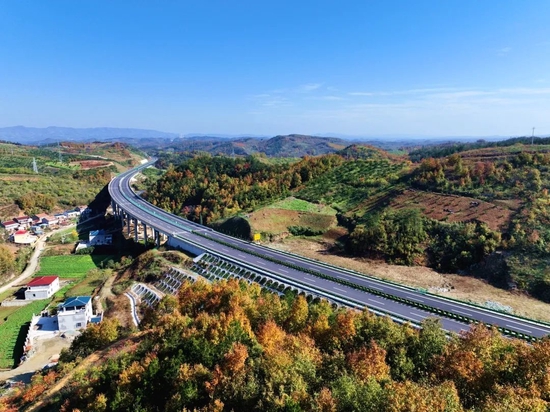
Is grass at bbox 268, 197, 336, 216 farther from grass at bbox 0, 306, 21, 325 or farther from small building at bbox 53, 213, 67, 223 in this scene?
small building at bbox 53, 213, 67, 223

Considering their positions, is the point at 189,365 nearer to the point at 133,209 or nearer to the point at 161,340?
the point at 161,340

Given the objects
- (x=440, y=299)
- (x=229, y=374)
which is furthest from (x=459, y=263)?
(x=229, y=374)

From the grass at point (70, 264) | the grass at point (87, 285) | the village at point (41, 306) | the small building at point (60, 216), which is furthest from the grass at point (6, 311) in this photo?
the small building at point (60, 216)

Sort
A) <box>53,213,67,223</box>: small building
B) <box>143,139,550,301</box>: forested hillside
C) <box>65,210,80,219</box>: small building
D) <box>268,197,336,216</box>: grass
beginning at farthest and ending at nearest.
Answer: <box>65,210,80,219</box>: small building → <box>53,213,67,223</box>: small building → <box>268,197,336,216</box>: grass → <box>143,139,550,301</box>: forested hillside

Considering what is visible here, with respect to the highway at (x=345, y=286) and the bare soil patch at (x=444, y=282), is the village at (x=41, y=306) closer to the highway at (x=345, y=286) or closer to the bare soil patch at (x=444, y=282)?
the highway at (x=345, y=286)

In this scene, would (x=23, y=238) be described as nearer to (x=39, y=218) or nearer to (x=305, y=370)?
(x=39, y=218)

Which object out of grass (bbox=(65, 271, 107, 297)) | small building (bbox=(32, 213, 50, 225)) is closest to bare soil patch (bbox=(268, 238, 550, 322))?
grass (bbox=(65, 271, 107, 297))
